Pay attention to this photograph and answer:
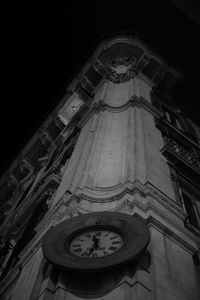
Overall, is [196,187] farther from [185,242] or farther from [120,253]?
[120,253]

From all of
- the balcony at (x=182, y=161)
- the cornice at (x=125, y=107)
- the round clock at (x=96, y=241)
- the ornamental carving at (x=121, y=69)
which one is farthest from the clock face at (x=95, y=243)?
the ornamental carving at (x=121, y=69)

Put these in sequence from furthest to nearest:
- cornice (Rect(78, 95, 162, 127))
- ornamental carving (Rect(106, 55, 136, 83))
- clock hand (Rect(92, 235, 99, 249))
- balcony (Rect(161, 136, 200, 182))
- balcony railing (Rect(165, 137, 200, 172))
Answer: ornamental carving (Rect(106, 55, 136, 83))
cornice (Rect(78, 95, 162, 127))
balcony railing (Rect(165, 137, 200, 172))
balcony (Rect(161, 136, 200, 182))
clock hand (Rect(92, 235, 99, 249))

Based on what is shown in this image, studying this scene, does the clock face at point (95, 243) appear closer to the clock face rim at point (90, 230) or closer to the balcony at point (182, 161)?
the clock face rim at point (90, 230)

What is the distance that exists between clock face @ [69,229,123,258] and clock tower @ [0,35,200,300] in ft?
0.06

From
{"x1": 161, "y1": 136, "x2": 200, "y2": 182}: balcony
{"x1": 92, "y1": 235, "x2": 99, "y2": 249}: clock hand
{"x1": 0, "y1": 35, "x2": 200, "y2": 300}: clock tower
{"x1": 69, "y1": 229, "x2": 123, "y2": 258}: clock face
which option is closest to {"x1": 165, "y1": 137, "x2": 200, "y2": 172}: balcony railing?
{"x1": 161, "y1": 136, "x2": 200, "y2": 182}: balcony

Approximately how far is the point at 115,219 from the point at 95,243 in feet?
2.34

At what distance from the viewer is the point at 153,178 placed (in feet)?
41.4

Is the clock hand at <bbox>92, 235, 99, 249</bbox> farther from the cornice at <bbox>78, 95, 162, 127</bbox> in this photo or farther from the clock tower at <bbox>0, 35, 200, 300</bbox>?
the cornice at <bbox>78, 95, 162, 127</bbox>

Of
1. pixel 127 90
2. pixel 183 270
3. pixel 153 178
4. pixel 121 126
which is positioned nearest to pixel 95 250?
pixel 183 270

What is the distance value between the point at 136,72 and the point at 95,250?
18.6 metres

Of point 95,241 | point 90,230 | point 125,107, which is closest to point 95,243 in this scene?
point 95,241

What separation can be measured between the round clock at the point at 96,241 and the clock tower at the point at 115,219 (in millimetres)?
20

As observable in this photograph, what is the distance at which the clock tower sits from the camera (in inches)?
320

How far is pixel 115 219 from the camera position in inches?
363
